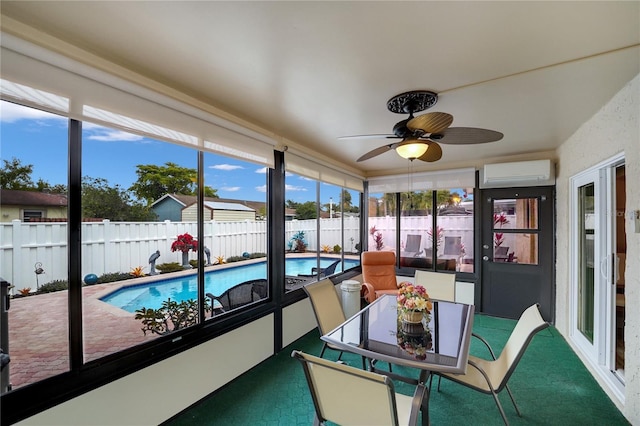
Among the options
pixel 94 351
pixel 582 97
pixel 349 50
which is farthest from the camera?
pixel 582 97

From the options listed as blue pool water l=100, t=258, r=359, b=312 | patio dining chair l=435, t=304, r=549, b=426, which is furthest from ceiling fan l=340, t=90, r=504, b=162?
blue pool water l=100, t=258, r=359, b=312

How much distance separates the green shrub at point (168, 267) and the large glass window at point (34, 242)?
0.66 meters

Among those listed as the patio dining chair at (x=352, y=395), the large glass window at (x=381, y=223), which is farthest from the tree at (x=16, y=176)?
the large glass window at (x=381, y=223)

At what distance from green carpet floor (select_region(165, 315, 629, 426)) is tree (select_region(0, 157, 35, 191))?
184 centimetres

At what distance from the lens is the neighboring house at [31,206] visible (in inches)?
56.1

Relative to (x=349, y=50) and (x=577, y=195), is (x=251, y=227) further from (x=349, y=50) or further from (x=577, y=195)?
(x=577, y=195)

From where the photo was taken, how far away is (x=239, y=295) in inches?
113

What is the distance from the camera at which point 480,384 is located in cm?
189

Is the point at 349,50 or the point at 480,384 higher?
the point at 349,50

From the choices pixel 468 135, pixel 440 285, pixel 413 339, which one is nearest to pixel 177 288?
pixel 413 339

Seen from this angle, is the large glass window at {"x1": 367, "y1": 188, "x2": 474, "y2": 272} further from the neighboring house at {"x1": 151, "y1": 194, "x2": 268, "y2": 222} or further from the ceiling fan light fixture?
the neighboring house at {"x1": 151, "y1": 194, "x2": 268, "y2": 222}

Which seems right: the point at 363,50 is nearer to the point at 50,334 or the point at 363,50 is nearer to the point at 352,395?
the point at 352,395

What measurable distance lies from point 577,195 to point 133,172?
4583 mm

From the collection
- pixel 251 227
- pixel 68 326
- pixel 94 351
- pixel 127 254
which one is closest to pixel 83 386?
pixel 94 351
